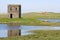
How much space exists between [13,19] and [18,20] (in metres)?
1.78

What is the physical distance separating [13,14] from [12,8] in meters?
2.14

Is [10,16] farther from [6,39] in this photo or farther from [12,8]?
[6,39]

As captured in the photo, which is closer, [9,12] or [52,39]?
[52,39]

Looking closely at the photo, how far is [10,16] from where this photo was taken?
72.9 metres

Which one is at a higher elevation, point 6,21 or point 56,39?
point 56,39

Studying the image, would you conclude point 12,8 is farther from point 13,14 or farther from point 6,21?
point 6,21

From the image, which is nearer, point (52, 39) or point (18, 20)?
point (52, 39)

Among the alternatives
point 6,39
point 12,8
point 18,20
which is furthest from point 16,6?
point 6,39

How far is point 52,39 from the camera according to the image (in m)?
26.3

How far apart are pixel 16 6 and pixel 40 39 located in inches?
1876

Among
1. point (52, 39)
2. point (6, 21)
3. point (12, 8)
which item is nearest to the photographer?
point (52, 39)

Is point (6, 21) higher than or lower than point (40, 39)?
lower

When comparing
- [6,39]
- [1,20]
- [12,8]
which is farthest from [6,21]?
[6,39]

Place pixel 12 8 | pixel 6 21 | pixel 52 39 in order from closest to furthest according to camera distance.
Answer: pixel 52 39 < pixel 6 21 < pixel 12 8
